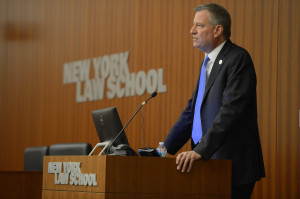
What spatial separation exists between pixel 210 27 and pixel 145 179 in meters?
1.14

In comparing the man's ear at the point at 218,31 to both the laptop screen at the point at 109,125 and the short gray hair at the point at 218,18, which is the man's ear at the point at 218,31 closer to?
the short gray hair at the point at 218,18

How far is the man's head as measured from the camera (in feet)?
10.7

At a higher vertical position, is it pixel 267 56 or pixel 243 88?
pixel 267 56

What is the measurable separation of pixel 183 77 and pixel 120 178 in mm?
3469

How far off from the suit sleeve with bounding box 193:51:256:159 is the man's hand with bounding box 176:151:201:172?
0.19 ft

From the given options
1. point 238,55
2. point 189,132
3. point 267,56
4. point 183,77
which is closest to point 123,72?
point 183,77

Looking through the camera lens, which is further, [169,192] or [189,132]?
[189,132]

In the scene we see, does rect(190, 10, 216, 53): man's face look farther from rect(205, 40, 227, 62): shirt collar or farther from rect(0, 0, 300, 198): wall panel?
rect(0, 0, 300, 198): wall panel

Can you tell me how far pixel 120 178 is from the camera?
2.61m

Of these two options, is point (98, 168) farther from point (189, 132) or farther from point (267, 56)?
point (267, 56)

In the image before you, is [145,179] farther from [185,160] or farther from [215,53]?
[215,53]

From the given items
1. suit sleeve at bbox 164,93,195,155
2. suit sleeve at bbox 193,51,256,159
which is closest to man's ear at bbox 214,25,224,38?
suit sleeve at bbox 193,51,256,159

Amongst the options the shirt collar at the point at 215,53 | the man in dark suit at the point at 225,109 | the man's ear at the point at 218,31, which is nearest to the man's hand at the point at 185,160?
the man in dark suit at the point at 225,109

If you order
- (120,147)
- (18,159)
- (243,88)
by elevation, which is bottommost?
(18,159)
